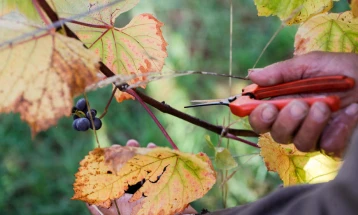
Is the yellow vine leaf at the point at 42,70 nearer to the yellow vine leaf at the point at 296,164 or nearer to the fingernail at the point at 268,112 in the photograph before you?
the fingernail at the point at 268,112

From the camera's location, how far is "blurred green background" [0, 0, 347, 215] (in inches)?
82.0

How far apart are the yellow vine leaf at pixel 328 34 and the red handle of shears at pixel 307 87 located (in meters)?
0.19

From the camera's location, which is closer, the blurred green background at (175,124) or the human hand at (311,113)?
the human hand at (311,113)

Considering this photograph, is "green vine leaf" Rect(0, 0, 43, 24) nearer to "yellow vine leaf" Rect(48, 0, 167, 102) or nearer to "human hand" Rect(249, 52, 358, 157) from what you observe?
"yellow vine leaf" Rect(48, 0, 167, 102)

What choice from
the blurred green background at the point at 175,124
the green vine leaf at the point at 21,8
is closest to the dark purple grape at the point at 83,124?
the green vine leaf at the point at 21,8

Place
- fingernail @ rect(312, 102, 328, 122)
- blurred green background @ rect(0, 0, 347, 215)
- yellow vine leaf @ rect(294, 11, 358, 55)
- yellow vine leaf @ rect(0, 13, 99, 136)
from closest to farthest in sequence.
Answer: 1. yellow vine leaf @ rect(0, 13, 99, 136)
2. fingernail @ rect(312, 102, 328, 122)
3. yellow vine leaf @ rect(294, 11, 358, 55)
4. blurred green background @ rect(0, 0, 347, 215)

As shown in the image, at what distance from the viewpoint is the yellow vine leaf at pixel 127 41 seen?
1.00 metres

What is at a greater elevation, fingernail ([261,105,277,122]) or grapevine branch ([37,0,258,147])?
grapevine branch ([37,0,258,147])

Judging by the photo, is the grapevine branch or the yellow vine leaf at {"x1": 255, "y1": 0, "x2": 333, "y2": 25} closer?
Answer: the grapevine branch

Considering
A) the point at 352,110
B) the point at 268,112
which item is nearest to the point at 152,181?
the point at 268,112

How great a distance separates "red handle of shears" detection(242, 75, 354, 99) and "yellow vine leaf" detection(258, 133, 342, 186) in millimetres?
135

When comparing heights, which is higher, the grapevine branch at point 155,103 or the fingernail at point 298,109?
the grapevine branch at point 155,103

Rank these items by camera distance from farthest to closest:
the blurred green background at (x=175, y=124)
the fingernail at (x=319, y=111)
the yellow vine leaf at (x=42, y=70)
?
1. the blurred green background at (x=175, y=124)
2. the fingernail at (x=319, y=111)
3. the yellow vine leaf at (x=42, y=70)

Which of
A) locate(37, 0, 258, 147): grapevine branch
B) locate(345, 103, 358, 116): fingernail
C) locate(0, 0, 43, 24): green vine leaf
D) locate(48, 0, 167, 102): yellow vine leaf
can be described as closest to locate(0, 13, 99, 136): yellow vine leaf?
locate(37, 0, 258, 147): grapevine branch
